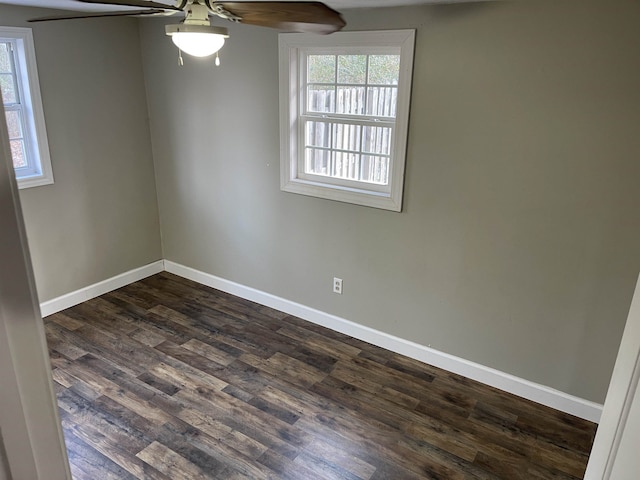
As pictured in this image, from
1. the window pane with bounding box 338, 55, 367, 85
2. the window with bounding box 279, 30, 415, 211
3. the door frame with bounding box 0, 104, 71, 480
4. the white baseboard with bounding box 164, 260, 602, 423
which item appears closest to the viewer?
the door frame with bounding box 0, 104, 71, 480

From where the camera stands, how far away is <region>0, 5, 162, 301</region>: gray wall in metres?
3.56

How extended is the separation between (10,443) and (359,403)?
258 centimetres

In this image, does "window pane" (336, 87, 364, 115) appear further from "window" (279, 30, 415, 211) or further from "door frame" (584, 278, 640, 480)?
"door frame" (584, 278, 640, 480)

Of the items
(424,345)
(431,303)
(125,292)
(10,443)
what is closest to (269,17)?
(10,443)

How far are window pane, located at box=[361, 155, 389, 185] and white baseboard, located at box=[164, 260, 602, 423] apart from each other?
1083 millimetres

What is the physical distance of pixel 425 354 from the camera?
3.34m

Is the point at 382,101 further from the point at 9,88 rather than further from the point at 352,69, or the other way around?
the point at 9,88

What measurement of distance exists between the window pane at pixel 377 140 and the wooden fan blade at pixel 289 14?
1.15m

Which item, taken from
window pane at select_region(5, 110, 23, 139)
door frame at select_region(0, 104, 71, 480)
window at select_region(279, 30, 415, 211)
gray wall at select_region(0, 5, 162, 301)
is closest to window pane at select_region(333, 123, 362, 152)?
window at select_region(279, 30, 415, 211)

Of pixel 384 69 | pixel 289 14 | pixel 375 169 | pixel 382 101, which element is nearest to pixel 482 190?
pixel 375 169

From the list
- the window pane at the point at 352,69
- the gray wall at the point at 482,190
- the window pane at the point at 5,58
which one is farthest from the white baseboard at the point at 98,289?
the window pane at the point at 352,69

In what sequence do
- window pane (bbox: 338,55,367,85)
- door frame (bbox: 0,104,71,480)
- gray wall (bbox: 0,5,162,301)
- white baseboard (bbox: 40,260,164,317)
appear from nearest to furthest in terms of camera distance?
door frame (bbox: 0,104,71,480) < window pane (bbox: 338,55,367,85) < gray wall (bbox: 0,5,162,301) < white baseboard (bbox: 40,260,164,317)

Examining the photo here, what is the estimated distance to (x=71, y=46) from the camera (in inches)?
140

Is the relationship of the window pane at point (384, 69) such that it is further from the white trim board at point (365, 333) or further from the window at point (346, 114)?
the white trim board at point (365, 333)
